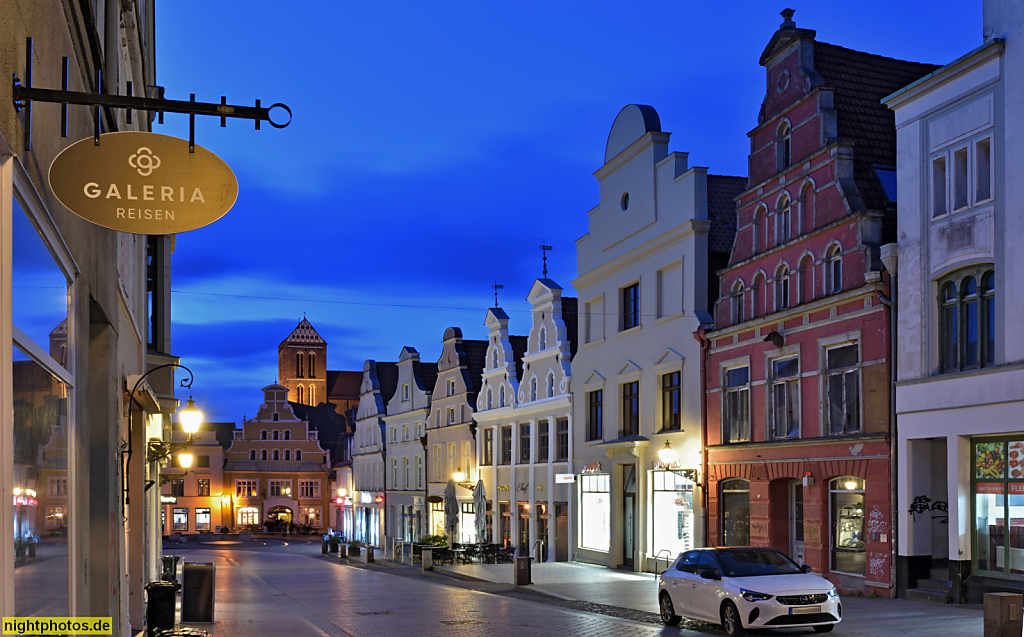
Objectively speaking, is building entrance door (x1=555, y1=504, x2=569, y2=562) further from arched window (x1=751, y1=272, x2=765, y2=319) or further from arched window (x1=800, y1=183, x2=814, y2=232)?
arched window (x1=800, y1=183, x2=814, y2=232)

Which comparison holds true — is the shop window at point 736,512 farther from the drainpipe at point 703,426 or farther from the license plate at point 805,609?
the license plate at point 805,609

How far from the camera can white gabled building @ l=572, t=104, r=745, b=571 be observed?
3145cm

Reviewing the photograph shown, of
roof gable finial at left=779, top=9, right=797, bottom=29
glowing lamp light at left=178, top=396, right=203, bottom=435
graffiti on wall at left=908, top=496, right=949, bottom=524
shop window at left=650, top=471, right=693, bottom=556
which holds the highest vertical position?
roof gable finial at left=779, top=9, right=797, bottom=29

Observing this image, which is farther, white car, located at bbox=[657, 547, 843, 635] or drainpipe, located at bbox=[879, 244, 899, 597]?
drainpipe, located at bbox=[879, 244, 899, 597]

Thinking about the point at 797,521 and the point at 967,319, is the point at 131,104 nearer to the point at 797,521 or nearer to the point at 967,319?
the point at 967,319

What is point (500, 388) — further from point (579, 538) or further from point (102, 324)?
point (102, 324)

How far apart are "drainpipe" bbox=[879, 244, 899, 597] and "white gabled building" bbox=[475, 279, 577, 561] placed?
17.7 m

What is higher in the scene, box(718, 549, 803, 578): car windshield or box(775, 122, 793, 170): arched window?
box(775, 122, 793, 170): arched window

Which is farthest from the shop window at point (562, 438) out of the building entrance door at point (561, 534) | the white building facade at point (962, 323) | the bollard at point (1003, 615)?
the bollard at point (1003, 615)

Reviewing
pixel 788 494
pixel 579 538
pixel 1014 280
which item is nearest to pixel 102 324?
pixel 1014 280

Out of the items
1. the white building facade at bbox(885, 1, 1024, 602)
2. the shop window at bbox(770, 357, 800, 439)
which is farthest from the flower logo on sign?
the shop window at bbox(770, 357, 800, 439)

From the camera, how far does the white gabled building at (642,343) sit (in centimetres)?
3145

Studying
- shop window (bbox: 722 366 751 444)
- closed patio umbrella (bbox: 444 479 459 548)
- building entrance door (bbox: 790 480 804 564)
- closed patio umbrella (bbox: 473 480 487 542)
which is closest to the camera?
building entrance door (bbox: 790 480 804 564)

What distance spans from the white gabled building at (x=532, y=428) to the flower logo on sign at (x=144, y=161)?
34041mm
